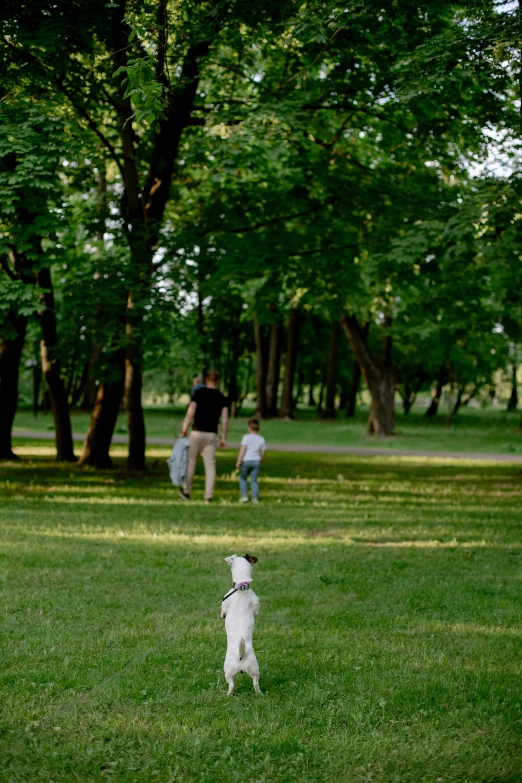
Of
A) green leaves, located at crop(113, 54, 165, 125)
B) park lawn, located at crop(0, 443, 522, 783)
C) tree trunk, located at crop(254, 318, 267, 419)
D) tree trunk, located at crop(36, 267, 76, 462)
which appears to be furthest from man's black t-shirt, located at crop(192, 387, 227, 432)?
tree trunk, located at crop(254, 318, 267, 419)

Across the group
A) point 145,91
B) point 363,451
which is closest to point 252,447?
point 145,91

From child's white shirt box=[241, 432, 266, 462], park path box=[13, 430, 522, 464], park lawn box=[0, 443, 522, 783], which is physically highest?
child's white shirt box=[241, 432, 266, 462]

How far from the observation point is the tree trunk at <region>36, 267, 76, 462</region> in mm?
18250

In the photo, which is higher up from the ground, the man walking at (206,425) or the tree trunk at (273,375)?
the tree trunk at (273,375)

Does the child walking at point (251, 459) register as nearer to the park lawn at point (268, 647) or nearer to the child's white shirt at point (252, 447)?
the child's white shirt at point (252, 447)

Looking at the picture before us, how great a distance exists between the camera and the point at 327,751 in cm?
439

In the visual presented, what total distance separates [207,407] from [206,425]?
12.9 inches

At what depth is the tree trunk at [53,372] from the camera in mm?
18250

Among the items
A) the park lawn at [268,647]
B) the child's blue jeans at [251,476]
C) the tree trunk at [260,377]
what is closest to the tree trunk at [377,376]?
the tree trunk at [260,377]

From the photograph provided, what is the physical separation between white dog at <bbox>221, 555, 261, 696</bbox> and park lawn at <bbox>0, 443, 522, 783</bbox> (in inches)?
7.9

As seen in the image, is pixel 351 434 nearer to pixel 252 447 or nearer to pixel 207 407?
pixel 252 447

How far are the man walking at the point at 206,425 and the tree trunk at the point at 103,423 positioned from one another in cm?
450

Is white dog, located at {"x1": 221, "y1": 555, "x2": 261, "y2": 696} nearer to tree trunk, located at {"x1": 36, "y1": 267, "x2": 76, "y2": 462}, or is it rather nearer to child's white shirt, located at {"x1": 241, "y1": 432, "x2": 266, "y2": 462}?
child's white shirt, located at {"x1": 241, "y1": 432, "x2": 266, "y2": 462}

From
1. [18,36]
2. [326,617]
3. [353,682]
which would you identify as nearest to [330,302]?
[18,36]
